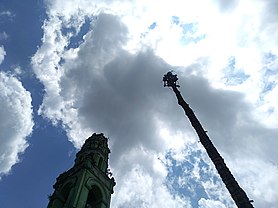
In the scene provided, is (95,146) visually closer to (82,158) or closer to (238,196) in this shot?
(82,158)

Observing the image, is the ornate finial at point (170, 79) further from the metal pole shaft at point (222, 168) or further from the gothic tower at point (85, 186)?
the gothic tower at point (85, 186)

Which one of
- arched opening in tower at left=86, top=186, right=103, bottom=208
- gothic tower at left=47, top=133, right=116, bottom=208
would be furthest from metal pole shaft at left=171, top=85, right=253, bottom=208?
arched opening in tower at left=86, top=186, right=103, bottom=208

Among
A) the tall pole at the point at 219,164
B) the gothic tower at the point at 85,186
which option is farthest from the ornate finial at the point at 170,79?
the gothic tower at the point at 85,186

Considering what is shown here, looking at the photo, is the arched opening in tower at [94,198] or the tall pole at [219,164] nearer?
the tall pole at [219,164]

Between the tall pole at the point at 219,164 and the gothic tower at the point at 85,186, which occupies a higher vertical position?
the gothic tower at the point at 85,186

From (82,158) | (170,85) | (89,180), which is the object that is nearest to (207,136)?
(170,85)

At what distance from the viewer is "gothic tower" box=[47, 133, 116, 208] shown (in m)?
32.6

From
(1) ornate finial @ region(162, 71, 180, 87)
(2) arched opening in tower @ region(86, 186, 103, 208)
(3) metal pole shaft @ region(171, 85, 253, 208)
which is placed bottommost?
(3) metal pole shaft @ region(171, 85, 253, 208)

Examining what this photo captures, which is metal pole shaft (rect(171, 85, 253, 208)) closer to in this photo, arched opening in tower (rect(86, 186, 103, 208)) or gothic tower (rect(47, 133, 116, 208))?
gothic tower (rect(47, 133, 116, 208))

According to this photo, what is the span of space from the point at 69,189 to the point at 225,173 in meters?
21.5

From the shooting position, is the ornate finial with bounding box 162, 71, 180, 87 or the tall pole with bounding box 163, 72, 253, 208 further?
the ornate finial with bounding box 162, 71, 180, 87

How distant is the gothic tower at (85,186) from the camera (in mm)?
32594

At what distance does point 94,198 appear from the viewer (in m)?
35.7

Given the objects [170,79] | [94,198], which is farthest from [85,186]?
A: [170,79]
